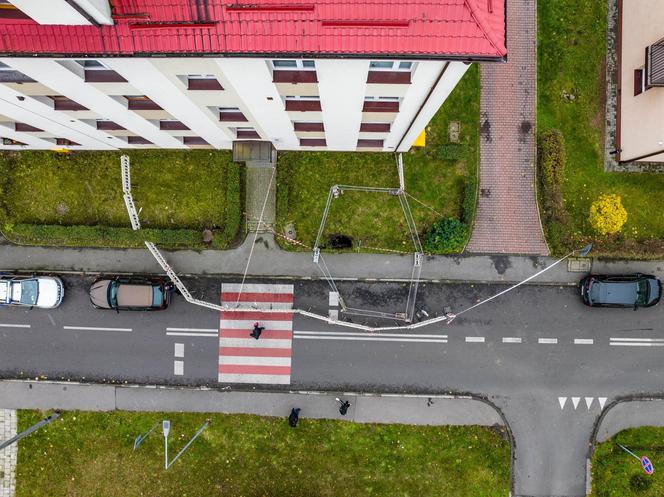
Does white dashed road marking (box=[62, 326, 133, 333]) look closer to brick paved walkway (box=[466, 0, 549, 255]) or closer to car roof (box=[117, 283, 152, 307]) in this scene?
car roof (box=[117, 283, 152, 307])

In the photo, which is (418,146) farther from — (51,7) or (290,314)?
(51,7)

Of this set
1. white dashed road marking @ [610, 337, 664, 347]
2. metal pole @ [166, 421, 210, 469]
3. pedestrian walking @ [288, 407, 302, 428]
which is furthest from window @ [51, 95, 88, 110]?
white dashed road marking @ [610, 337, 664, 347]

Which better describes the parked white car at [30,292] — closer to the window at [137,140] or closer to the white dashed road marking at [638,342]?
the window at [137,140]

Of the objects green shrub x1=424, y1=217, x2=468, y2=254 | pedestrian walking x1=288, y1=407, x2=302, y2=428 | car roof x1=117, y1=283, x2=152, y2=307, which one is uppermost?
green shrub x1=424, y1=217, x2=468, y2=254

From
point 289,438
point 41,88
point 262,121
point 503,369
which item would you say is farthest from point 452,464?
point 41,88

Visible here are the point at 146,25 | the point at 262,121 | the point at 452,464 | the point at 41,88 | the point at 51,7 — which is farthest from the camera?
the point at 452,464

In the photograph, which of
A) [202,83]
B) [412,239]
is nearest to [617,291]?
[412,239]
